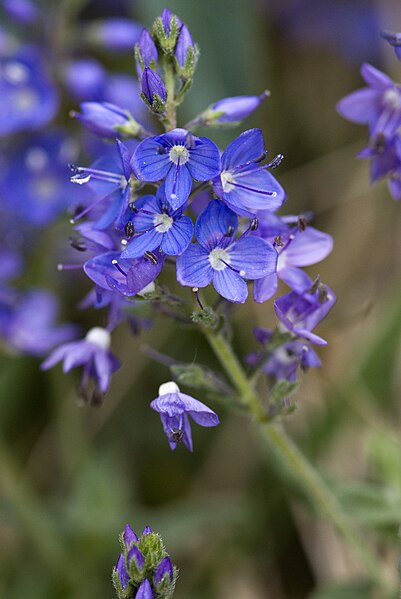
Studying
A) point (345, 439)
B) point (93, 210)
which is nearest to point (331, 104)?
point (345, 439)

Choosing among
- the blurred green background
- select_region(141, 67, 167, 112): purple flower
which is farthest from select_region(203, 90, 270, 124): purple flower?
the blurred green background

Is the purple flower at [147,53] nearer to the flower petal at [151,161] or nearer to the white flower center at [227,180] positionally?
the flower petal at [151,161]

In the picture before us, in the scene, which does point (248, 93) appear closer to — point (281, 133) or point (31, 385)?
point (281, 133)

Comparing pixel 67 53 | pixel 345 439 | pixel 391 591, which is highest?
pixel 67 53

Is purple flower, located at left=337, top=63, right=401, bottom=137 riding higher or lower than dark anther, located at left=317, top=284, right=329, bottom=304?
higher

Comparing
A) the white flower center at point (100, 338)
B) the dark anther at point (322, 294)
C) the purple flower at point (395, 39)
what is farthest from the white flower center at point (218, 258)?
the purple flower at point (395, 39)

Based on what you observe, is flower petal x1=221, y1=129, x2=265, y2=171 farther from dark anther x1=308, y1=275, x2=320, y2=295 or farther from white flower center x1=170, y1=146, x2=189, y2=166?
dark anther x1=308, y1=275, x2=320, y2=295
